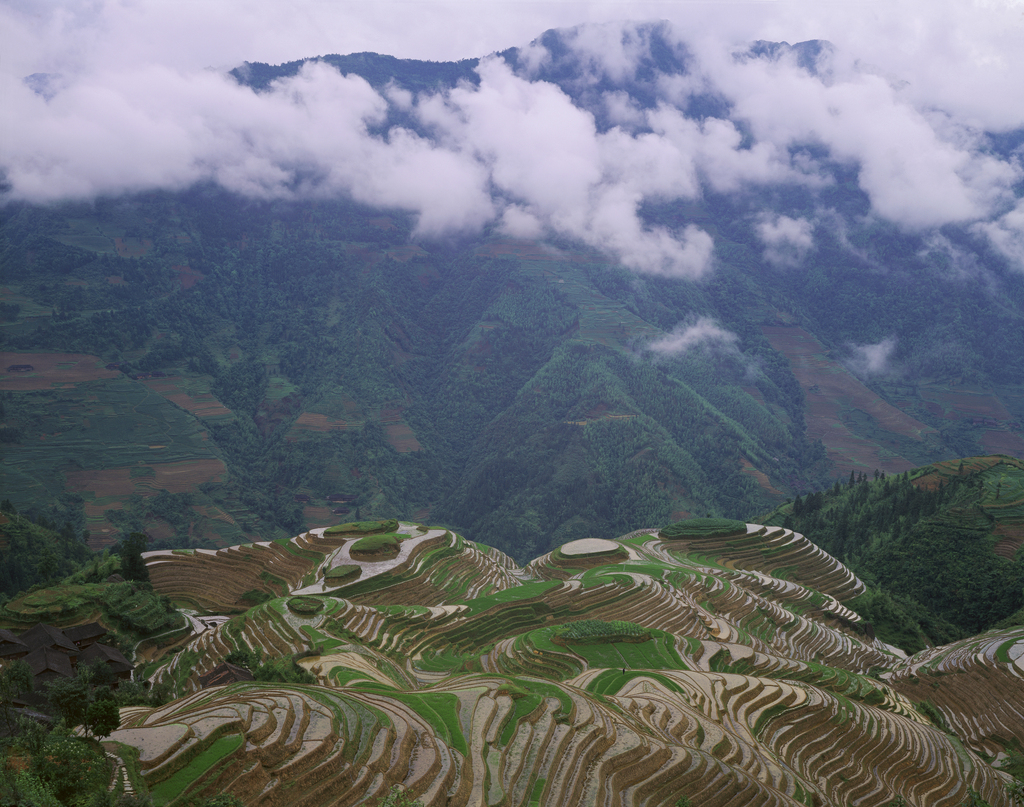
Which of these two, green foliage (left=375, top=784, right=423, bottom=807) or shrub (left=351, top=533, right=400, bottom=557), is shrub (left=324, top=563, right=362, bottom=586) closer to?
shrub (left=351, top=533, right=400, bottom=557)

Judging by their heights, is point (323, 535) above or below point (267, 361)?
above

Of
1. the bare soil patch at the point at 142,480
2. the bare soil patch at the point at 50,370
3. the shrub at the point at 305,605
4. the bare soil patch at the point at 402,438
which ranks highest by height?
the shrub at the point at 305,605

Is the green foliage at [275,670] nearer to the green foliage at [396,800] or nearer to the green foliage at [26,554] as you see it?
the green foliage at [396,800]

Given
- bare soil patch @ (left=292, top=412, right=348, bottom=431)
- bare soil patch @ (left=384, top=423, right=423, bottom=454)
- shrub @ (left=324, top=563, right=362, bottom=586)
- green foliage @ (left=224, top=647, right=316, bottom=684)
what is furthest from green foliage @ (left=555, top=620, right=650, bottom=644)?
bare soil patch @ (left=292, top=412, right=348, bottom=431)

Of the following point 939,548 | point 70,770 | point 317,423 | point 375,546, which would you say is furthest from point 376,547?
point 317,423

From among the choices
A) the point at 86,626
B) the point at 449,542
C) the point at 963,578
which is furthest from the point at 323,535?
the point at 963,578

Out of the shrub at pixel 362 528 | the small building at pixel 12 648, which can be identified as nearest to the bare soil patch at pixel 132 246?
the shrub at pixel 362 528

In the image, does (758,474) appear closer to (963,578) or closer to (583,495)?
(583,495)
